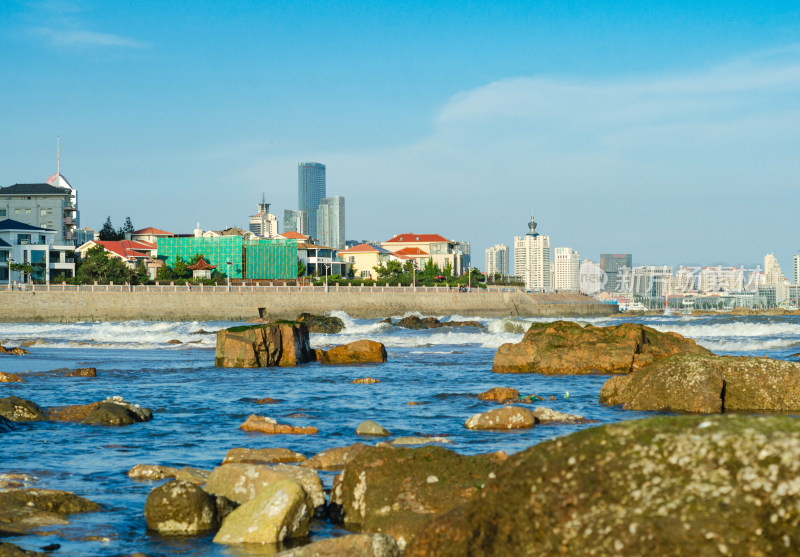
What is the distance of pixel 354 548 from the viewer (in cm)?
726

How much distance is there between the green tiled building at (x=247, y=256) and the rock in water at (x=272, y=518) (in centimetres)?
11878

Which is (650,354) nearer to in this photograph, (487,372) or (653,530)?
(487,372)

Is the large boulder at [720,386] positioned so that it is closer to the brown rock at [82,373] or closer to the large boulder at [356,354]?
the large boulder at [356,354]

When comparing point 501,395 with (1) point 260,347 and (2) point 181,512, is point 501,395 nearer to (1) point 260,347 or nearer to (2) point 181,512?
(2) point 181,512

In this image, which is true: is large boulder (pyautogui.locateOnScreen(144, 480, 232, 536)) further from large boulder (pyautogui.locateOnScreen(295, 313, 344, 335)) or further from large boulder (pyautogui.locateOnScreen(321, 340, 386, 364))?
large boulder (pyautogui.locateOnScreen(295, 313, 344, 335))

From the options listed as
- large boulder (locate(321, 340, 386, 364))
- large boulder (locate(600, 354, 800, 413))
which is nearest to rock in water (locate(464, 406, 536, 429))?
large boulder (locate(600, 354, 800, 413))

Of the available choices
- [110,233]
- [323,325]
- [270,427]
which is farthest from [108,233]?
[270,427]

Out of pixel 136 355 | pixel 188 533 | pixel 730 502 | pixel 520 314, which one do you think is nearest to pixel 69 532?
pixel 188 533

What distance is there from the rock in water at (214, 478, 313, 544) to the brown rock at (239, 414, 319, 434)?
677cm

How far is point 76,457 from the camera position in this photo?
44.4 feet

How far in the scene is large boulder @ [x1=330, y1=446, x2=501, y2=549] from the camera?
8.97 meters

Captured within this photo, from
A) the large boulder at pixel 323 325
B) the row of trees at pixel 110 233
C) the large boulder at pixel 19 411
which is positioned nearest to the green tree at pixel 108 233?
the row of trees at pixel 110 233

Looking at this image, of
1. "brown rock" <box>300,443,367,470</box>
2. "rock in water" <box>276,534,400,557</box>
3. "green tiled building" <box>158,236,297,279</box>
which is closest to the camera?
"rock in water" <box>276,534,400,557</box>

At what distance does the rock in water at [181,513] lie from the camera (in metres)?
9.44
